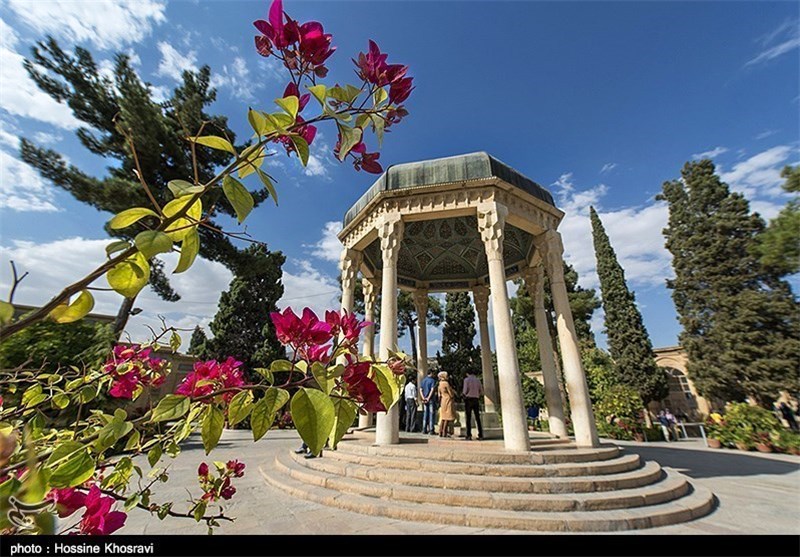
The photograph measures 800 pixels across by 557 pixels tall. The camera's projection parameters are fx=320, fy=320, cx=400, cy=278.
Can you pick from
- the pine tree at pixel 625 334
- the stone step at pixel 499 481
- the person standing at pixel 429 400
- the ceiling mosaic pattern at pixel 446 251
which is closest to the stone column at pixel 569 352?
the stone step at pixel 499 481

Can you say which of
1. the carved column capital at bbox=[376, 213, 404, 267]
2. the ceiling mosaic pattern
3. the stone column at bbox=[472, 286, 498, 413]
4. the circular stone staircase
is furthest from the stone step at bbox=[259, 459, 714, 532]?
the ceiling mosaic pattern

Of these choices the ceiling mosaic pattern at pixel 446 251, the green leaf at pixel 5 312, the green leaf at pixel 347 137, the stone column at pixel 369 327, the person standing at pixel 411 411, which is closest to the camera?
the green leaf at pixel 5 312

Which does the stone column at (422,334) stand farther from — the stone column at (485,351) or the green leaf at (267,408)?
the green leaf at (267,408)

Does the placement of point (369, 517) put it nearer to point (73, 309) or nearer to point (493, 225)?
point (73, 309)

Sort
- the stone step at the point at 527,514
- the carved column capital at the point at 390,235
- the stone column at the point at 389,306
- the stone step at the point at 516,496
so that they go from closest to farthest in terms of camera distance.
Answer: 1. the stone step at the point at 527,514
2. the stone step at the point at 516,496
3. the stone column at the point at 389,306
4. the carved column capital at the point at 390,235

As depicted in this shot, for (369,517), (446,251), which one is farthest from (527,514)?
(446,251)

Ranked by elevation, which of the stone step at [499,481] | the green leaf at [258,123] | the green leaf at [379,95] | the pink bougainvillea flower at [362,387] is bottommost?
the stone step at [499,481]

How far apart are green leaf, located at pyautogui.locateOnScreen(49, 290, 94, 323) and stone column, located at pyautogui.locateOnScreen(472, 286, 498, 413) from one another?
1128cm

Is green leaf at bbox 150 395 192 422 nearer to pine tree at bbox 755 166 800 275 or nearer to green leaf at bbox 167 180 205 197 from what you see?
green leaf at bbox 167 180 205 197

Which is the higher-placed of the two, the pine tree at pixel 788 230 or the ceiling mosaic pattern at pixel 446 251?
the pine tree at pixel 788 230

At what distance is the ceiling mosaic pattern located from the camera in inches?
394

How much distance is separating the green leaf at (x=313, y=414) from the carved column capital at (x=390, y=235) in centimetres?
672

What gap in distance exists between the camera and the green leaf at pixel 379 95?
1067mm

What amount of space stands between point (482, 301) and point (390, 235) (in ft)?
20.6
